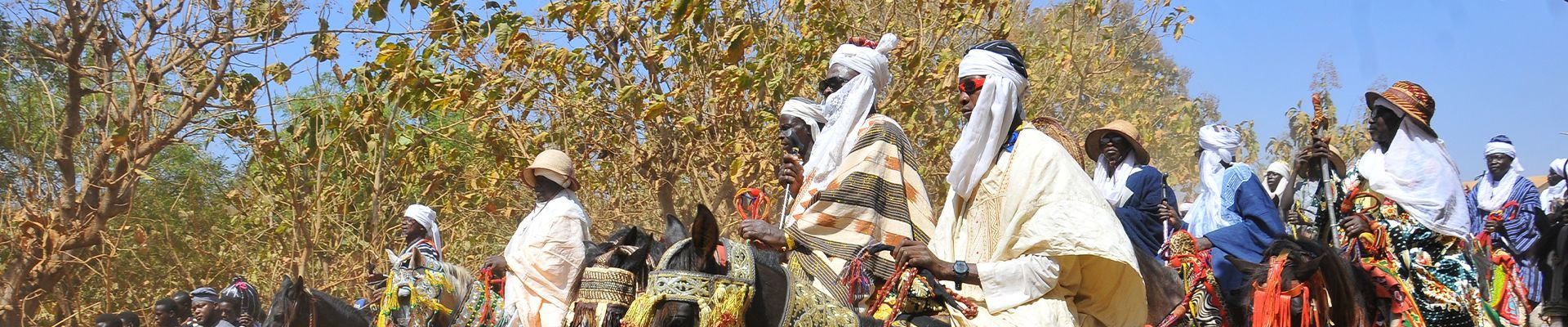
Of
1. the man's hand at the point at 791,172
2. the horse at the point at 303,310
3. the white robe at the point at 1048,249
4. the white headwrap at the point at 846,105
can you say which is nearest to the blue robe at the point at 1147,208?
the white headwrap at the point at 846,105

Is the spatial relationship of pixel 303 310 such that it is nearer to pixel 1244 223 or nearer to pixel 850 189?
pixel 850 189

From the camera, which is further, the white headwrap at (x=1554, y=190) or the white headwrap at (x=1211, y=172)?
the white headwrap at (x=1554, y=190)

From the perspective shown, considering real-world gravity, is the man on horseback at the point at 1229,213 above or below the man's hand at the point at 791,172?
above

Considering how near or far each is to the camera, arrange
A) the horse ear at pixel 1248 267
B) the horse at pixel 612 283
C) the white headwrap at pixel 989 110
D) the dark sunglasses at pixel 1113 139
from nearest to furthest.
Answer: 1. the white headwrap at pixel 989 110
2. the horse at pixel 612 283
3. the horse ear at pixel 1248 267
4. the dark sunglasses at pixel 1113 139

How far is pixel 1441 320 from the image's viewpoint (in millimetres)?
6707

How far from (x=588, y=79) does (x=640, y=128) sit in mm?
752

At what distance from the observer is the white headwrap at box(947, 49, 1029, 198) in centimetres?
460

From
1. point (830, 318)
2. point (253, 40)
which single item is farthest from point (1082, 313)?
point (253, 40)

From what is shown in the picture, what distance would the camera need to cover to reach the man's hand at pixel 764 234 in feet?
17.7

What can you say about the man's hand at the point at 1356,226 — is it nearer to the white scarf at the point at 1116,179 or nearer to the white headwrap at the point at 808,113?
the white scarf at the point at 1116,179

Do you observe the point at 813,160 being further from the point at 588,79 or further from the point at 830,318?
the point at 588,79

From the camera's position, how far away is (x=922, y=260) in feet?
14.1

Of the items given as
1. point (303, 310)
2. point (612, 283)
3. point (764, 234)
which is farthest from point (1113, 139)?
point (303, 310)

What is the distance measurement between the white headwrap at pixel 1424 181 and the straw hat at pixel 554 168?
175 inches
